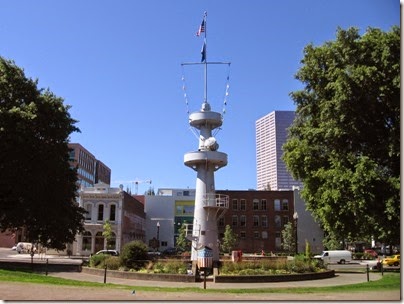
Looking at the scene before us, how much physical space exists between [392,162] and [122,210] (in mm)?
48438

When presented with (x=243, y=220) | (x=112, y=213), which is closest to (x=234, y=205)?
(x=243, y=220)

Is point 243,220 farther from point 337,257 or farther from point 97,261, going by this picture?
point 97,261

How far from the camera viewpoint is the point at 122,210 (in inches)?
2616

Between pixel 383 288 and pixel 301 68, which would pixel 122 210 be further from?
pixel 383 288

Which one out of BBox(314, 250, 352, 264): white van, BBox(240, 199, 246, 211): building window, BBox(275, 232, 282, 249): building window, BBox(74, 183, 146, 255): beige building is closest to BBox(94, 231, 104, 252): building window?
BBox(74, 183, 146, 255): beige building

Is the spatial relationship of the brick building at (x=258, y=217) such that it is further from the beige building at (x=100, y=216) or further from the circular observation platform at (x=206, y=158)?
the circular observation platform at (x=206, y=158)

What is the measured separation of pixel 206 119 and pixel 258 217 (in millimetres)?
47485

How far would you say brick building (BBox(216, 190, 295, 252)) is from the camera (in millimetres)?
77938

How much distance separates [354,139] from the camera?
966 inches

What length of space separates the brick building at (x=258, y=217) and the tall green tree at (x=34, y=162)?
46518 mm

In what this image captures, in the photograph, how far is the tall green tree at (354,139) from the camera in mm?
22766

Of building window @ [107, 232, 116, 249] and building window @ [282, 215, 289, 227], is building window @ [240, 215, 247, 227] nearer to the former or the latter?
building window @ [282, 215, 289, 227]

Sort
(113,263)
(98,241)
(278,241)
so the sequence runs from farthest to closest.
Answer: (278,241)
(98,241)
(113,263)

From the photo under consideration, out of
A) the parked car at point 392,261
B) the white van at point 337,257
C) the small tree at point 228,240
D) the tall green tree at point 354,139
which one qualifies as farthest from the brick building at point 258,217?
the tall green tree at point 354,139
